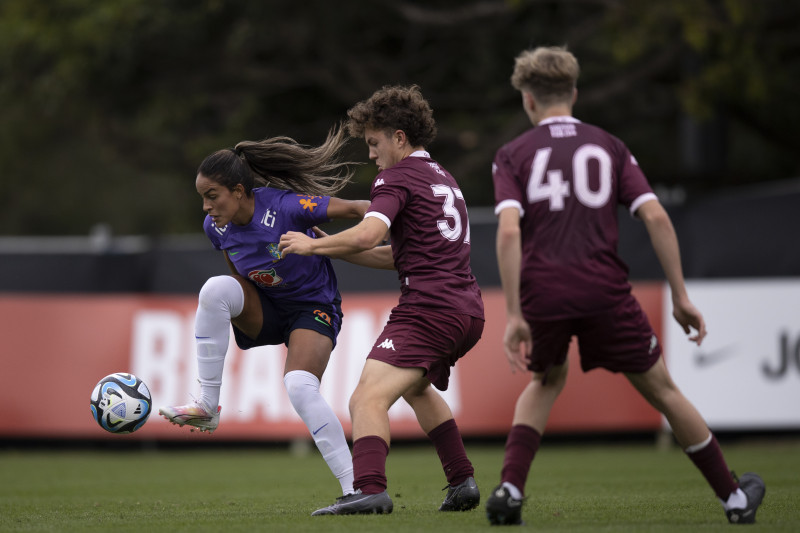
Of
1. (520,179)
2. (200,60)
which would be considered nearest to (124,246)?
(200,60)

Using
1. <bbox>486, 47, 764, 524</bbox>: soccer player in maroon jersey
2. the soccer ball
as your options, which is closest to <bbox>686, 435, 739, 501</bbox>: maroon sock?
<bbox>486, 47, 764, 524</bbox>: soccer player in maroon jersey

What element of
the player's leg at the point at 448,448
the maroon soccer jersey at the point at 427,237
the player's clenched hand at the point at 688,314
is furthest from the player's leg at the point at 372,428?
the player's clenched hand at the point at 688,314

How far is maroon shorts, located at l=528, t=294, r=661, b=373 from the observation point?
464 centimetres

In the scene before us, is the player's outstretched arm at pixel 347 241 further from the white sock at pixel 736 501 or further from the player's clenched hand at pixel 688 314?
the white sock at pixel 736 501

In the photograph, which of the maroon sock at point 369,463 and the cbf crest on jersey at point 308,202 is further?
the cbf crest on jersey at point 308,202

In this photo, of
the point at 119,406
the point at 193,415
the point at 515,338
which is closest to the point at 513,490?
the point at 515,338

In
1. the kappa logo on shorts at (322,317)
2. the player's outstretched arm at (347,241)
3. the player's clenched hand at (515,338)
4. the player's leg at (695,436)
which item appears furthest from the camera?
the kappa logo on shorts at (322,317)

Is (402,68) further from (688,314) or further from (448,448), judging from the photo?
(688,314)

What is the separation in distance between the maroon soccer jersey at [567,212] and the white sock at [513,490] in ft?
2.41

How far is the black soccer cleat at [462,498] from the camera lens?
5746 mm

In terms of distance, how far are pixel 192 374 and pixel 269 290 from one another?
20.4ft

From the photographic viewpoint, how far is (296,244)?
5.15m

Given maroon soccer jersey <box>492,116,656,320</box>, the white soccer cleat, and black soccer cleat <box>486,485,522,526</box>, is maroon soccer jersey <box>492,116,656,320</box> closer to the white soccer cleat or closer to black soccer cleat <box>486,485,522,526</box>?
black soccer cleat <box>486,485,522,526</box>

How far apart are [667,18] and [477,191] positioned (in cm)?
577
